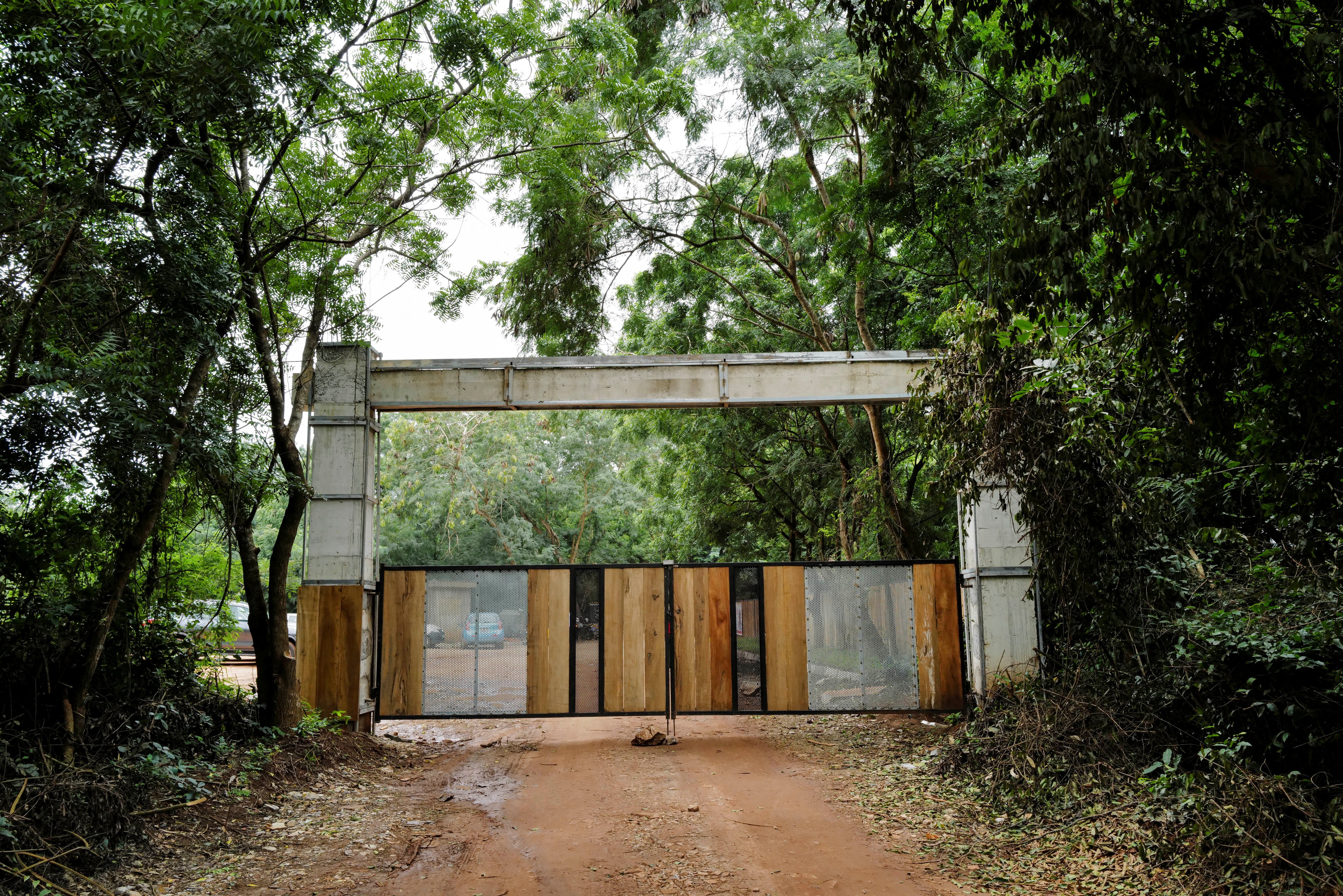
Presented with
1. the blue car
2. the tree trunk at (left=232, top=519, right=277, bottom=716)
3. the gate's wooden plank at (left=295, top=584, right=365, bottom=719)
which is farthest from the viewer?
the blue car

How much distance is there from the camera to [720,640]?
34.7 feet

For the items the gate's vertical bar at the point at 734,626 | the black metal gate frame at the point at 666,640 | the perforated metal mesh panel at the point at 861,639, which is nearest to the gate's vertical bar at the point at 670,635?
the black metal gate frame at the point at 666,640

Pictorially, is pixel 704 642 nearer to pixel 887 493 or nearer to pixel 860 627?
pixel 860 627

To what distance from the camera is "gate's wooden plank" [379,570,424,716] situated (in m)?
10.4

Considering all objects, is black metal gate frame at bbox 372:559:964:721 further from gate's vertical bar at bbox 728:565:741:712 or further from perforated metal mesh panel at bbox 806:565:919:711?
perforated metal mesh panel at bbox 806:565:919:711

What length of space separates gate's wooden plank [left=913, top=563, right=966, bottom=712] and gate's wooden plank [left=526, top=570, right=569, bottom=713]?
432 centimetres

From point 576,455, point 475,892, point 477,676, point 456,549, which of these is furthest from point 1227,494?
point 456,549

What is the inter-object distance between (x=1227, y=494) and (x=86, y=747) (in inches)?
367

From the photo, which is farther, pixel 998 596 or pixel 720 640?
pixel 720 640

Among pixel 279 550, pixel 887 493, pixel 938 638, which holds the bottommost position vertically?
pixel 938 638

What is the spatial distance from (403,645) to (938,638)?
6551 millimetres

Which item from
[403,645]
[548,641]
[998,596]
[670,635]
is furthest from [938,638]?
[403,645]

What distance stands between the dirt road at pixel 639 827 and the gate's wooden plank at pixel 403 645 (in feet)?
2.90

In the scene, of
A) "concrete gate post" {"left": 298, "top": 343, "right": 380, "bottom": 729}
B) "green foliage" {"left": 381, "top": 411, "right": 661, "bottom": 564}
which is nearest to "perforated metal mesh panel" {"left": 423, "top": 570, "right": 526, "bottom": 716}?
"concrete gate post" {"left": 298, "top": 343, "right": 380, "bottom": 729}
